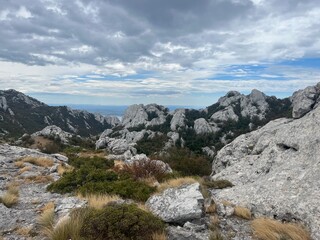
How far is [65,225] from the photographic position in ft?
24.0

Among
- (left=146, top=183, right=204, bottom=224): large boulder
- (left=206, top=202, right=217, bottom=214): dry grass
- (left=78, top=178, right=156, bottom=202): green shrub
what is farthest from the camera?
(left=78, top=178, right=156, bottom=202): green shrub

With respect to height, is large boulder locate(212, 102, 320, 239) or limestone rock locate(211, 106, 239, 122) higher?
large boulder locate(212, 102, 320, 239)

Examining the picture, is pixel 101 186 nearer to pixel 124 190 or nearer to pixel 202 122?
pixel 124 190

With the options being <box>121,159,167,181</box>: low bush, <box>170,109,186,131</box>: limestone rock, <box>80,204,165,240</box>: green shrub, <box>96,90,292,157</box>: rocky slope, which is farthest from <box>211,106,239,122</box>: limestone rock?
<box>80,204,165,240</box>: green shrub

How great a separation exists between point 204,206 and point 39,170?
15082mm

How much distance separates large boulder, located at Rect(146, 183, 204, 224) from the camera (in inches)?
346

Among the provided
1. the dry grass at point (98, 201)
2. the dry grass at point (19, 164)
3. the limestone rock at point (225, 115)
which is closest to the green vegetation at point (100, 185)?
the dry grass at point (98, 201)

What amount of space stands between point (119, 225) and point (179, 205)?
8.31 feet

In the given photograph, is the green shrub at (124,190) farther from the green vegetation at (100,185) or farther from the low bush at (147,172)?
the low bush at (147,172)

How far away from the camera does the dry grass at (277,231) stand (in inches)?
299

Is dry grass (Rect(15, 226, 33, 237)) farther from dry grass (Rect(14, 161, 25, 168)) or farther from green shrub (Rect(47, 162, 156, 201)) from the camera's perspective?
dry grass (Rect(14, 161, 25, 168))

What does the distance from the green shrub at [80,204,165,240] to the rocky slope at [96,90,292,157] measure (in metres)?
94.7

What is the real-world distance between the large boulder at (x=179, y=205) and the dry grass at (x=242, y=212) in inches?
51.8

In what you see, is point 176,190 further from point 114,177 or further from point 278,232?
point 114,177
